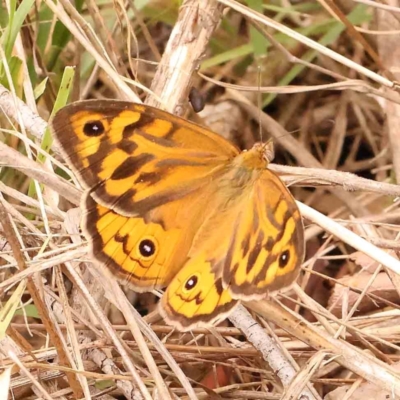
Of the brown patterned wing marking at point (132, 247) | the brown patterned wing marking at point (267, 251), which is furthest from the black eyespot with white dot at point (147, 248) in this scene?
the brown patterned wing marking at point (267, 251)

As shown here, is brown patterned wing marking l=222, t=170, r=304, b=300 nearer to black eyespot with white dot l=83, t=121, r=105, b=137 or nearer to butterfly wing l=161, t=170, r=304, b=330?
butterfly wing l=161, t=170, r=304, b=330

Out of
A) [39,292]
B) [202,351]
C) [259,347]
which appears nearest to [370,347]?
[259,347]

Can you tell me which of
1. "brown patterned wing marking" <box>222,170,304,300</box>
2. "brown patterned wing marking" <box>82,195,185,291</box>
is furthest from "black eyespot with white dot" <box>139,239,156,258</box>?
"brown patterned wing marking" <box>222,170,304,300</box>

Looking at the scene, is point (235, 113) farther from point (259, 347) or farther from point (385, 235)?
point (259, 347)

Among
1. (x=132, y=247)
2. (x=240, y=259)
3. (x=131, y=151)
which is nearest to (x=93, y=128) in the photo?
(x=131, y=151)

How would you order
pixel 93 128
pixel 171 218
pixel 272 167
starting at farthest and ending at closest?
pixel 272 167 → pixel 171 218 → pixel 93 128

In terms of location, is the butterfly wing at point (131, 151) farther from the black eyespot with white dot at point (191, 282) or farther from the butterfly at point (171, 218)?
the black eyespot with white dot at point (191, 282)

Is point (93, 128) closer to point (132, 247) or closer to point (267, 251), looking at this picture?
point (132, 247)
